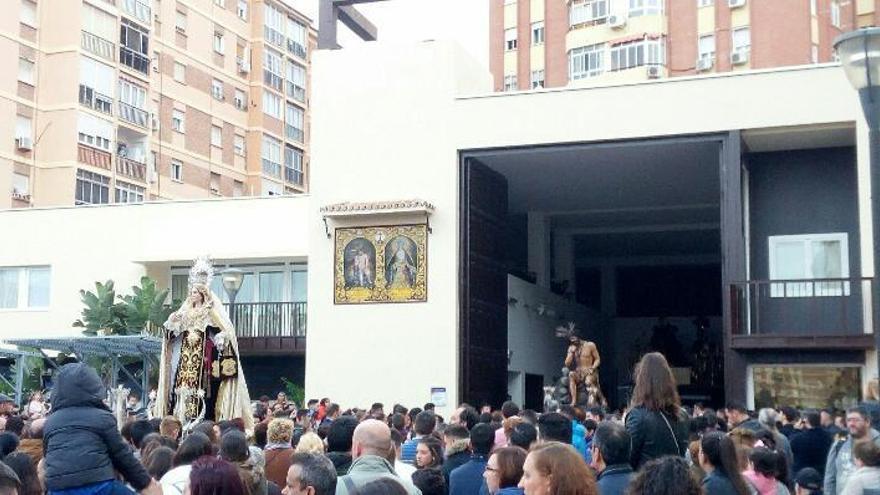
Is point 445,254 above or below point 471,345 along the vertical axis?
above

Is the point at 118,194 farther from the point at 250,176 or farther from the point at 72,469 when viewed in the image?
the point at 72,469

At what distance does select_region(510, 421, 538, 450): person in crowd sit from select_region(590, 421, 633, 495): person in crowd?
4.27 feet

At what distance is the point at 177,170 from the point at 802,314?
32.5 m

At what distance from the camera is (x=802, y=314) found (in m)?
23.5

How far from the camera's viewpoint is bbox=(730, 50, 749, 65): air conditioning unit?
168 feet

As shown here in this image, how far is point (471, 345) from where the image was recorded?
79.7ft

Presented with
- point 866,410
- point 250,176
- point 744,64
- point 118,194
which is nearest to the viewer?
point 866,410

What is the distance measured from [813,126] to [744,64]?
29990 mm

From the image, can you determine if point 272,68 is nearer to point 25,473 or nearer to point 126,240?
point 126,240

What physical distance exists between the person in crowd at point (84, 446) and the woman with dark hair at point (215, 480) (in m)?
2.57

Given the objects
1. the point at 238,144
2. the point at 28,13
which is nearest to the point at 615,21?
the point at 238,144

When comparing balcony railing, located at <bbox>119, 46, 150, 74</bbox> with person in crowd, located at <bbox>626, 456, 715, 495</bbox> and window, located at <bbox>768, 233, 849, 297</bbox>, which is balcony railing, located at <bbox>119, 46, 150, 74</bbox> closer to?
window, located at <bbox>768, 233, 849, 297</bbox>

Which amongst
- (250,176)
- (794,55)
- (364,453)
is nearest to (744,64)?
(794,55)

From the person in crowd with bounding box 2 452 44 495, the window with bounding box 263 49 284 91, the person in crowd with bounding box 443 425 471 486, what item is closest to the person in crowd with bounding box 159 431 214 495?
the person in crowd with bounding box 2 452 44 495
